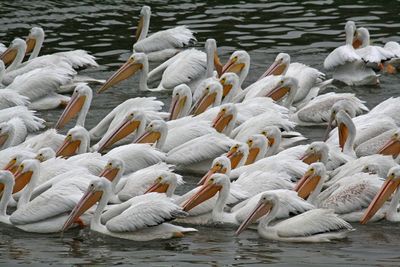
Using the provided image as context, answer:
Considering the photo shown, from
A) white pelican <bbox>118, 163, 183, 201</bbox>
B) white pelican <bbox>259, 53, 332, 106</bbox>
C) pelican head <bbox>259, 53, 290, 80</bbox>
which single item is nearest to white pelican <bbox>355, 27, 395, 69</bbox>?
white pelican <bbox>259, 53, 332, 106</bbox>

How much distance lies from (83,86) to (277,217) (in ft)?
12.5

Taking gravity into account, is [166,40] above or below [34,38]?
below

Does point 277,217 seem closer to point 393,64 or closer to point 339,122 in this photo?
point 339,122

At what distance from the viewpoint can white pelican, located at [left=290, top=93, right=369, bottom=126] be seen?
1285 cm

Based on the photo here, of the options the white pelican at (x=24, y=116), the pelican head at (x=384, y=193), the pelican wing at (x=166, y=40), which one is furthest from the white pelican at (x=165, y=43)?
the pelican head at (x=384, y=193)

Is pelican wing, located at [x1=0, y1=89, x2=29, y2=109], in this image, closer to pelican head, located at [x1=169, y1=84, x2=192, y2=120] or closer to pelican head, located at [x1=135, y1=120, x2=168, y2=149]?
pelican head, located at [x1=169, y1=84, x2=192, y2=120]

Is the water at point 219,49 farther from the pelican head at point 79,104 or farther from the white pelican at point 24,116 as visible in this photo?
the white pelican at point 24,116

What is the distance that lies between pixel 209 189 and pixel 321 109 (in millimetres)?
3048

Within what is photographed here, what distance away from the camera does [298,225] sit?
9.77m

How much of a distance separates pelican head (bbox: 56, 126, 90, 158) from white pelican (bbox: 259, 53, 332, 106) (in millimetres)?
2832

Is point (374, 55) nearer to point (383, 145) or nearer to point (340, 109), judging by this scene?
point (340, 109)

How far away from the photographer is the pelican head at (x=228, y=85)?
44.4 ft

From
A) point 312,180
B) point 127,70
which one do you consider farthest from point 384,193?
point 127,70

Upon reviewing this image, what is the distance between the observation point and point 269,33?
Answer: 56.2 feet
